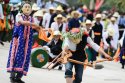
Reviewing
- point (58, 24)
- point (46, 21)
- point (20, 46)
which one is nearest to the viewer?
point (20, 46)

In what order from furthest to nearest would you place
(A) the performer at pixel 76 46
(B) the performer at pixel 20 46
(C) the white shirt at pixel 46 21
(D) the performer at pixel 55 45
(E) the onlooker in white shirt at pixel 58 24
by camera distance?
(C) the white shirt at pixel 46 21 → (E) the onlooker in white shirt at pixel 58 24 → (D) the performer at pixel 55 45 → (B) the performer at pixel 20 46 → (A) the performer at pixel 76 46

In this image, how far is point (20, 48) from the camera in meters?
13.5

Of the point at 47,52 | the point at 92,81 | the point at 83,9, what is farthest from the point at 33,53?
the point at 83,9

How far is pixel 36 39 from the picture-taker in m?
19.6

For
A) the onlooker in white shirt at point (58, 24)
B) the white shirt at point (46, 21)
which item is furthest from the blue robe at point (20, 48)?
the white shirt at point (46, 21)

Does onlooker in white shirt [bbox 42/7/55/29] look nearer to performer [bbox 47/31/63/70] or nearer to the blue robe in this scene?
performer [bbox 47/31/63/70]

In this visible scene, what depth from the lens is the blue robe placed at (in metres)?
13.5

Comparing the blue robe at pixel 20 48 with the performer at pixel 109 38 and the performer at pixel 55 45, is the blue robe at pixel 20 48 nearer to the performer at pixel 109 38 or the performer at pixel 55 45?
the performer at pixel 55 45

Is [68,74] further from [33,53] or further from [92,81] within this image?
[33,53]

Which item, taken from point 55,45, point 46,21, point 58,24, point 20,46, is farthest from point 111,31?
point 20,46

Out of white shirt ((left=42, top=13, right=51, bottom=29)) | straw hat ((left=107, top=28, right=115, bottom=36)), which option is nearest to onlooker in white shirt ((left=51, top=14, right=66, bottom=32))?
white shirt ((left=42, top=13, right=51, bottom=29))

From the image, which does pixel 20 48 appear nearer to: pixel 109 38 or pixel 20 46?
pixel 20 46

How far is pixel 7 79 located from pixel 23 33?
1432mm

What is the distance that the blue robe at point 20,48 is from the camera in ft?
44.2
